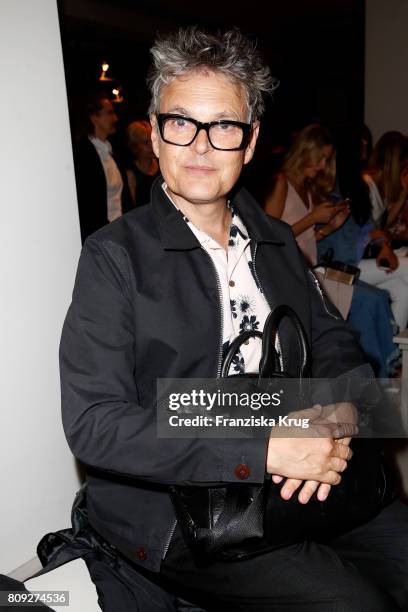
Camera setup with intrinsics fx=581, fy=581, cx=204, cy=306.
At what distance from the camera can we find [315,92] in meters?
7.44

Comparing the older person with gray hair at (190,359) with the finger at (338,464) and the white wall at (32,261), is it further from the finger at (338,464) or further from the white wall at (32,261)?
the white wall at (32,261)

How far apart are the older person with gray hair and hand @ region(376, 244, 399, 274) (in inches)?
108

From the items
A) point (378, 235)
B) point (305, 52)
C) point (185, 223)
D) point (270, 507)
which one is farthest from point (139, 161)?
point (305, 52)

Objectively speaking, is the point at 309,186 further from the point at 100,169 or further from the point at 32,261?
the point at 32,261

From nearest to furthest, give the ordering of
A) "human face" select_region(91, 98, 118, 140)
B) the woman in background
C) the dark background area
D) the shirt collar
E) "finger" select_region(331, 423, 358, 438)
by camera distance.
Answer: "finger" select_region(331, 423, 358, 438) → the shirt collar → "human face" select_region(91, 98, 118, 140) → the woman in background → the dark background area

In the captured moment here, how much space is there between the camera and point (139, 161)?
377cm

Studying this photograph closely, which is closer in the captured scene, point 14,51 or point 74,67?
point 14,51

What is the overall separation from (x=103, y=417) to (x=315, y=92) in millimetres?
7177

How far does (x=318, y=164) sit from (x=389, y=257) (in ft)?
3.01

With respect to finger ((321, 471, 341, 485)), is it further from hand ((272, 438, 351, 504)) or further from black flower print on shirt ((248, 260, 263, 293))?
black flower print on shirt ((248, 260, 263, 293))

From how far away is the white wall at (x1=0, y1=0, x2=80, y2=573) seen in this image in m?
1.52

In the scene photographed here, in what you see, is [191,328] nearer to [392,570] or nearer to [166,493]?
[166,493]

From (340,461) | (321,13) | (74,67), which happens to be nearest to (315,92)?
(321,13)

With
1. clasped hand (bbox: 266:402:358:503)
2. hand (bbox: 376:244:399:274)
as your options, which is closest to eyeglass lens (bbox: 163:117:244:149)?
clasped hand (bbox: 266:402:358:503)
